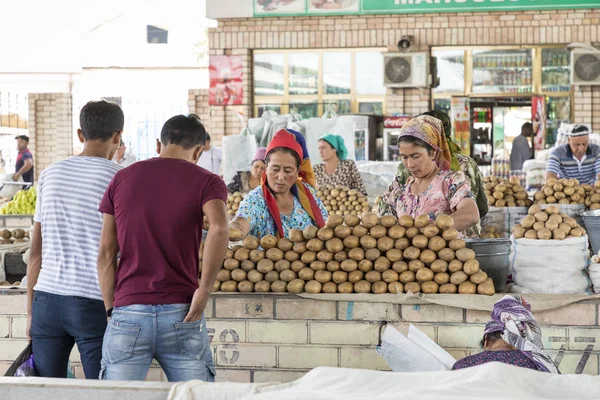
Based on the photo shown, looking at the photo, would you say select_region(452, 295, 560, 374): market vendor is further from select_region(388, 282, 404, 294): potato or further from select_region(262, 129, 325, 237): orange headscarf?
select_region(262, 129, 325, 237): orange headscarf

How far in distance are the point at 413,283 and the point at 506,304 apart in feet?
2.87

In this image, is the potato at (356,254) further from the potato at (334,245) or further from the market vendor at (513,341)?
the market vendor at (513,341)

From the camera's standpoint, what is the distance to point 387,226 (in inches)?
173

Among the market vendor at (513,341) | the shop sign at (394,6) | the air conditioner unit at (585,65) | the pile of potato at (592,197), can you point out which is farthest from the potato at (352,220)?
the air conditioner unit at (585,65)

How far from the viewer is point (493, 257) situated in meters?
4.45

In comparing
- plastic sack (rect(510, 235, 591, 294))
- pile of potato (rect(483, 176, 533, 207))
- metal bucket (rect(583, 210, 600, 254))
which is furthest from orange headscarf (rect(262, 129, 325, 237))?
pile of potato (rect(483, 176, 533, 207))

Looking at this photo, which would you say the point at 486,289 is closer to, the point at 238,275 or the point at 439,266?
the point at 439,266

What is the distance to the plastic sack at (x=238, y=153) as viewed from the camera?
32.3 ft

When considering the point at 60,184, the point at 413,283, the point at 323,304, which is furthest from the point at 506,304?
the point at 60,184

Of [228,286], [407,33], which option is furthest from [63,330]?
[407,33]

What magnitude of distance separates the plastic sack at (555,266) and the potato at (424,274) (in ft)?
1.84

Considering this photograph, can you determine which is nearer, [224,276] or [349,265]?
[349,265]

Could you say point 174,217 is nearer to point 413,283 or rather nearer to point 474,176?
point 413,283

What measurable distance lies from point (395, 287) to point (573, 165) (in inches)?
186
